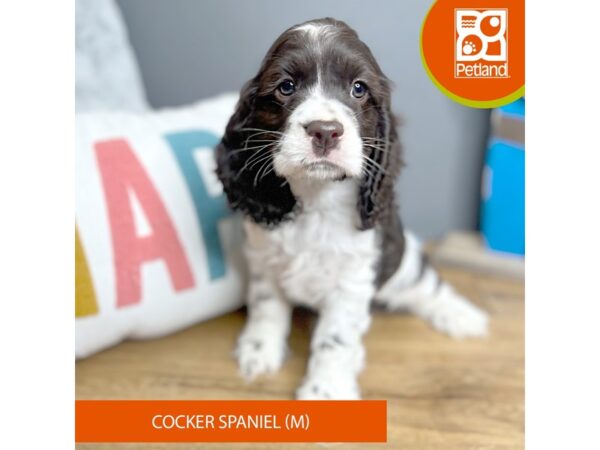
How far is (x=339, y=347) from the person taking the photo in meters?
2.04

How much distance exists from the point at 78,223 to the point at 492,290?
1632 mm

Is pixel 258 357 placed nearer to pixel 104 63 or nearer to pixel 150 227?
pixel 150 227

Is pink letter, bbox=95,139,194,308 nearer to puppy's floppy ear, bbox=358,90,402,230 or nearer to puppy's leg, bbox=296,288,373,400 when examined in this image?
puppy's leg, bbox=296,288,373,400

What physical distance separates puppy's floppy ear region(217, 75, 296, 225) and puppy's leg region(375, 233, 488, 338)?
0.66 m

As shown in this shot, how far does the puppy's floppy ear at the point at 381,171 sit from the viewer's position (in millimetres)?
1698

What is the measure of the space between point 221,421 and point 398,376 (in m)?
0.68

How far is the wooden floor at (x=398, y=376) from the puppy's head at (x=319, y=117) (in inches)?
25.6

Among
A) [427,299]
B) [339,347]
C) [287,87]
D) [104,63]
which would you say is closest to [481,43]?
[287,87]

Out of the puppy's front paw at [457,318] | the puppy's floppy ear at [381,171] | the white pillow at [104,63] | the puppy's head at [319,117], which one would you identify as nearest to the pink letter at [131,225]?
the white pillow at [104,63]

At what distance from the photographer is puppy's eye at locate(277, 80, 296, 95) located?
5.17 ft

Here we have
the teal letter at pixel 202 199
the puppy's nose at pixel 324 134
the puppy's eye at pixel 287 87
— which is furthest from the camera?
the teal letter at pixel 202 199

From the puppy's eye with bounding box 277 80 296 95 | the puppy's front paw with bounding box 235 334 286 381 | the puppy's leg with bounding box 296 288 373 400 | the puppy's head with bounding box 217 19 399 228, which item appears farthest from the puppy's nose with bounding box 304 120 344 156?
the puppy's front paw with bounding box 235 334 286 381

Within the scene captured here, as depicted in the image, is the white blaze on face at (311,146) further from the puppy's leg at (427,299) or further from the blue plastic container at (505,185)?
the puppy's leg at (427,299)

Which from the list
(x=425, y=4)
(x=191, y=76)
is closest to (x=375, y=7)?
(x=425, y=4)
